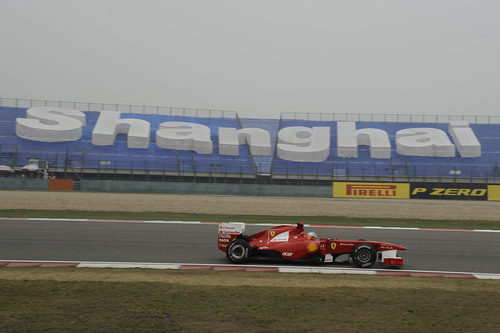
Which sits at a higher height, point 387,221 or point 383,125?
point 383,125

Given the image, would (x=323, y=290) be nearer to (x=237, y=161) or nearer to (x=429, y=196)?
(x=429, y=196)

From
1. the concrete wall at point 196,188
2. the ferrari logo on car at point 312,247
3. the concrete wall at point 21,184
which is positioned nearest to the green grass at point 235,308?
the ferrari logo on car at point 312,247

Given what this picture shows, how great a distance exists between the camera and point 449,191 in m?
28.9

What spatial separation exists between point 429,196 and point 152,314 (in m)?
26.3

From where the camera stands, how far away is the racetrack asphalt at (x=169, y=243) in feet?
30.7

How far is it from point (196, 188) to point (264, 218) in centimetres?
1023

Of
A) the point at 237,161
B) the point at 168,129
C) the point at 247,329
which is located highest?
the point at 168,129

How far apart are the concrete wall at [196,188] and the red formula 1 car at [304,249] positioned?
18.7 m

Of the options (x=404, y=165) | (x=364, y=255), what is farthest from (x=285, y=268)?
(x=404, y=165)

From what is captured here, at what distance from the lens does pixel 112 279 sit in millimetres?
7133

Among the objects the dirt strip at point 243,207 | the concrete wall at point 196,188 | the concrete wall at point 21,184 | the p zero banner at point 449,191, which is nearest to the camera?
the dirt strip at point 243,207

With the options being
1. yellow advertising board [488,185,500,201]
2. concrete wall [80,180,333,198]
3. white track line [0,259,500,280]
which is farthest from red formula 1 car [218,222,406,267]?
yellow advertising board [488,185,500,201]

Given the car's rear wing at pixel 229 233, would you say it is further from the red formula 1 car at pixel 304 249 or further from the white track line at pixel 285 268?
the white track line at pixel 285 268

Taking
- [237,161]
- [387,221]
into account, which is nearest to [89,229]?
[387,221]
